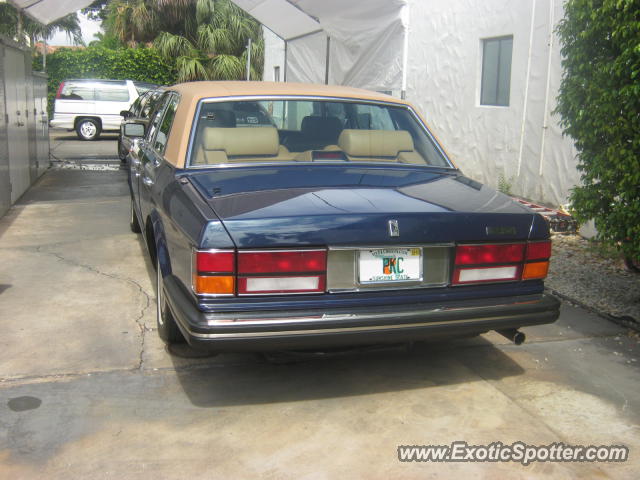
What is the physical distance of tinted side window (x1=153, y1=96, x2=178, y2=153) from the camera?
4737 mm

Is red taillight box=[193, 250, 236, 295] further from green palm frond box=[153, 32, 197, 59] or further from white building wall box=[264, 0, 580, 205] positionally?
green palm frond box=[153, 32, 197, 59]

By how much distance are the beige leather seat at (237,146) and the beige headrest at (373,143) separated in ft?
1.38

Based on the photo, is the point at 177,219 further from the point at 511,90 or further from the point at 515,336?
the point at 511,90

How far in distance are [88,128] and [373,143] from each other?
16.8 meters

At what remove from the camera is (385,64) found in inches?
465

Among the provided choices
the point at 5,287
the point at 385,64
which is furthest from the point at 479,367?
the point at 385,64

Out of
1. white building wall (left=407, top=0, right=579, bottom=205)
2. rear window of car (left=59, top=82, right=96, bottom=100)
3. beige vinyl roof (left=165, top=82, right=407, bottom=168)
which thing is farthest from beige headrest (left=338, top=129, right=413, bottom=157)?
rear window of car (left=59, top=82, right=96, bottom=100)

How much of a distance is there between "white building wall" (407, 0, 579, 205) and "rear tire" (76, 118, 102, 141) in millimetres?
10932

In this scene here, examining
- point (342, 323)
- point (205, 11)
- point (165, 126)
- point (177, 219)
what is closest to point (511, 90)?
point (165, 126)

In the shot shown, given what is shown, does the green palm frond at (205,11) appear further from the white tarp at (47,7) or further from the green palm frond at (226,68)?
the white tarp at (47,7)

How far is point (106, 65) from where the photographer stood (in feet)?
76.6

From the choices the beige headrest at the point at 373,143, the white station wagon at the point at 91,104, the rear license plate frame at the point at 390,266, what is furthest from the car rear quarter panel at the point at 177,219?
the white station wagon at the point at 91,104

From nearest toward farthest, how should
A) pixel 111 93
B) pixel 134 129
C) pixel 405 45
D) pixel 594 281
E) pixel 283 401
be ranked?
1. pixel 283 401
2. pixel 134 129
3. pixel 594 281
4. pixel 405 45
5. pixel 111 93

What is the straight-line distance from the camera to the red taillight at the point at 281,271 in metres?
3.13
